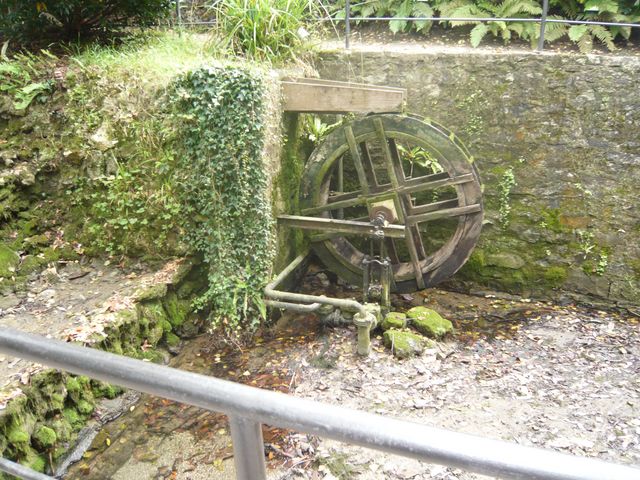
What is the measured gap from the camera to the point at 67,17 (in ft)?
16.1

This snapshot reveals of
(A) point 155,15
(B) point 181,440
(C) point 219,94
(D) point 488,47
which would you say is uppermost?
(A) point 155,15

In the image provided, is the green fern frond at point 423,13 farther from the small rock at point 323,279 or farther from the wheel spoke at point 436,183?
the small rock at point 323,279

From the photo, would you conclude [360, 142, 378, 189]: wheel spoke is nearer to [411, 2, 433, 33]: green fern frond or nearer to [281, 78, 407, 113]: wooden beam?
[281, 78, 407, 113]: wooden beam

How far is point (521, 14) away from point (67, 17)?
4.62 m

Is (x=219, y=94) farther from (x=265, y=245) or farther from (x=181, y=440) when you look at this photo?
(x=181, y=440)

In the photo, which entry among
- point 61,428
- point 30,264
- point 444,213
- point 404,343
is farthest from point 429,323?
point 30,264

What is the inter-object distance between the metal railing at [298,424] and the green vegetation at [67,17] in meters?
4.70

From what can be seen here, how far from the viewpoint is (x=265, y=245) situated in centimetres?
454

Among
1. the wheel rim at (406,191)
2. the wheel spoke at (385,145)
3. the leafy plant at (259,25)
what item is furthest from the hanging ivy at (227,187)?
the wheel spoke at (385,145)

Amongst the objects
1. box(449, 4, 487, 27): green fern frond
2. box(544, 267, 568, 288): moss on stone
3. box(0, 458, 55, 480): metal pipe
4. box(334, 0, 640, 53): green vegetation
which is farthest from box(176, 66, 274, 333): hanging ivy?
box(0, 458, 55, 480): metal pipe

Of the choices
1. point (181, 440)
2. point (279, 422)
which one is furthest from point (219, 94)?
point (279, 422)

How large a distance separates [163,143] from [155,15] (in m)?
1.89

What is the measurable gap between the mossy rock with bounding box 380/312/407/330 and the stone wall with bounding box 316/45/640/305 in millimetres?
1326

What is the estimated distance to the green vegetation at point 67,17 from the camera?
4.69 metres
